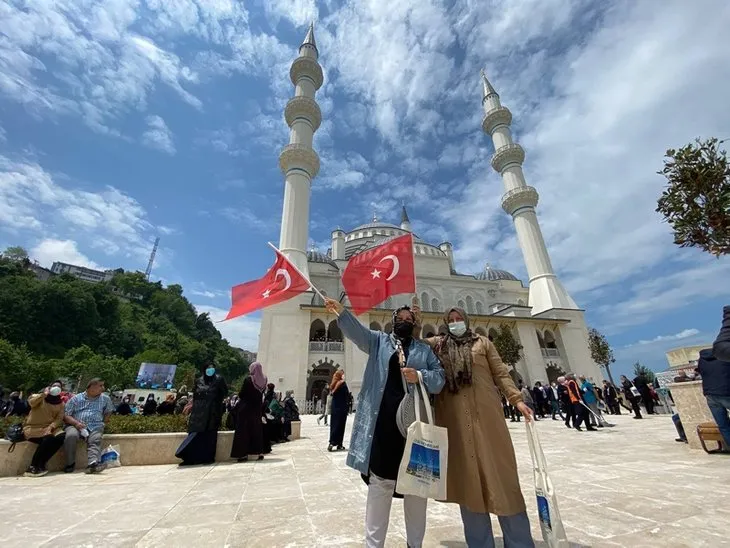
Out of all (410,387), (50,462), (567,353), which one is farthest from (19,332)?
(567,353)

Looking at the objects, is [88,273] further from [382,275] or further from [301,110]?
[382,275]

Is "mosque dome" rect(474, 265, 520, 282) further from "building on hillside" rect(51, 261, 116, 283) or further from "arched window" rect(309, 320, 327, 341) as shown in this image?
"building on hillside" rect(51, 261, 116, 283)

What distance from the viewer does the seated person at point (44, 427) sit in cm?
473

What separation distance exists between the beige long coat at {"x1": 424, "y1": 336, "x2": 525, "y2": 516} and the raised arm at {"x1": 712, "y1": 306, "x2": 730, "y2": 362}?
241cm

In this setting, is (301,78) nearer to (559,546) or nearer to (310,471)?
(310,471)

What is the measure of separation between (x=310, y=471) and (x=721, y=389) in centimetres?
511

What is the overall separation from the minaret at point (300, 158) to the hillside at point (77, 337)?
2163cm

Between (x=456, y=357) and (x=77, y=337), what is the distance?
49.5m

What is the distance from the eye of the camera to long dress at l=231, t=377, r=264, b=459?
5473 mm

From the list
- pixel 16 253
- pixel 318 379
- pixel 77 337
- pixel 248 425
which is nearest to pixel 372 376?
pixel 248 425

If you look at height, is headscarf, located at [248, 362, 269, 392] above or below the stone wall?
above

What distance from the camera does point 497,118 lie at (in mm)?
29969

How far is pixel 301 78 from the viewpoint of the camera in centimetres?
2828

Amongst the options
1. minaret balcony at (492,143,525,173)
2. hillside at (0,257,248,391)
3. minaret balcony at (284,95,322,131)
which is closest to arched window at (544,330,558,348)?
minaret balcony at (492,143,525,173)
